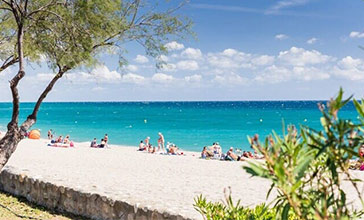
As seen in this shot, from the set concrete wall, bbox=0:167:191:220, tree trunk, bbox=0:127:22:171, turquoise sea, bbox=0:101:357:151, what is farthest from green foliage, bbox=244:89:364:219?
turquoise sea, bbox=0:101:357:151

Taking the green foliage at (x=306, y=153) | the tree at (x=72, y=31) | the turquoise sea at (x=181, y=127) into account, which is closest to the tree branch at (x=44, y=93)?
the tree at (x=72, y=31)

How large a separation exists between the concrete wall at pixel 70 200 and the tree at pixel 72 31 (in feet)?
5.51

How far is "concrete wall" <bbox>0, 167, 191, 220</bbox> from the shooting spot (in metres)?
8.07

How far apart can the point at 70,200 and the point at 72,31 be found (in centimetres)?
392

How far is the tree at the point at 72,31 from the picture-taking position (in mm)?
8492

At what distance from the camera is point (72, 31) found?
8758mm

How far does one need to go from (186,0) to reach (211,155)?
16604 mm

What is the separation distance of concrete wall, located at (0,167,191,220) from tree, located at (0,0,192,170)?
1.68m

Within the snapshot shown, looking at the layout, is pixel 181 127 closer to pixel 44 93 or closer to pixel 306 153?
pixel 44 93

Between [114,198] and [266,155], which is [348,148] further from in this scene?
[114,198]

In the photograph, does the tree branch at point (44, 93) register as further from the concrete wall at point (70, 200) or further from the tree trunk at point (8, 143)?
the concrete wall at point (70, 200)

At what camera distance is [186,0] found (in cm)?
889

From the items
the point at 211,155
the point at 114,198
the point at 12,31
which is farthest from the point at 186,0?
the point at 211,155

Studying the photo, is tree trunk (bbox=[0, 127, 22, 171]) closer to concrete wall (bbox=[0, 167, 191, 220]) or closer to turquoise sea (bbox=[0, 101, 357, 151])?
concrete wall (bbox=[0, 167, 191, 220])
